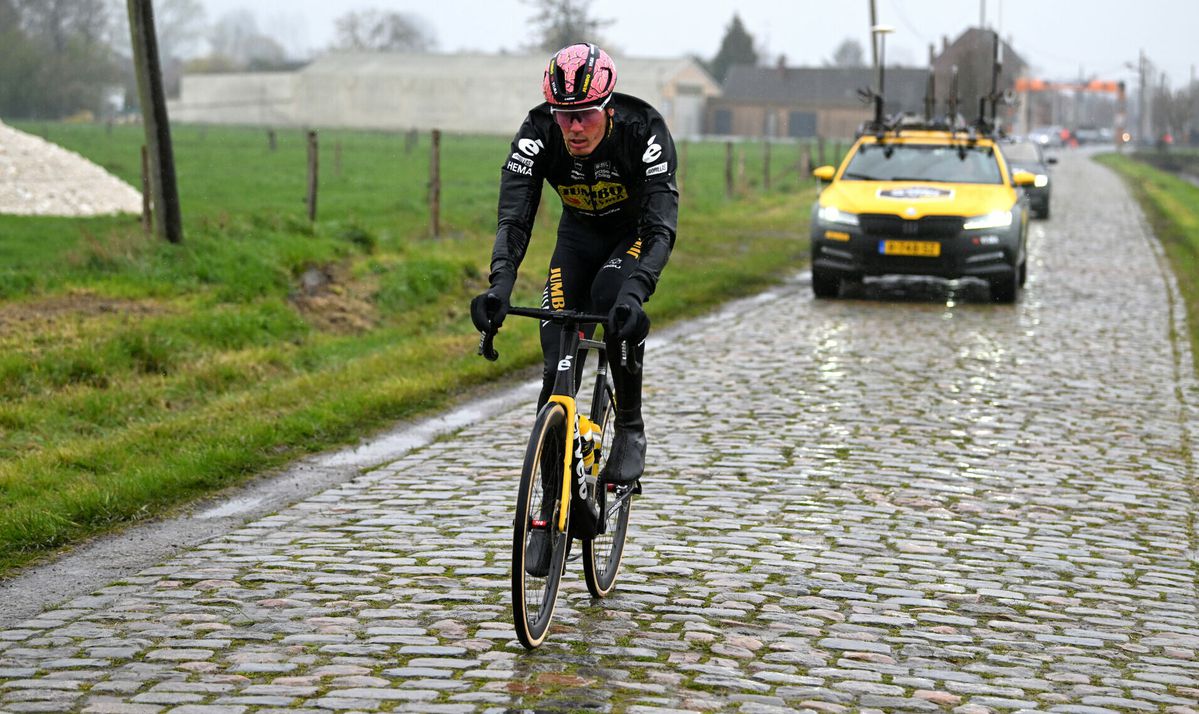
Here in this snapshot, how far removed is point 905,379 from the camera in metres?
12.0

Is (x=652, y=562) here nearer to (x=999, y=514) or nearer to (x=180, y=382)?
(x=999, y=514)

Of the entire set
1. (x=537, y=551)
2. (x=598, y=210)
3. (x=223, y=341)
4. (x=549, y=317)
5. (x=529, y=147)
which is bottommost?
(x=223, y=341)

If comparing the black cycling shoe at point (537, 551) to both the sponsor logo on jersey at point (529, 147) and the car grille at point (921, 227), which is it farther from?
the car grille at point (921, 227)

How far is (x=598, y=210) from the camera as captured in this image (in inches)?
232

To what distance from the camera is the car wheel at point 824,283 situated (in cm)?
1756

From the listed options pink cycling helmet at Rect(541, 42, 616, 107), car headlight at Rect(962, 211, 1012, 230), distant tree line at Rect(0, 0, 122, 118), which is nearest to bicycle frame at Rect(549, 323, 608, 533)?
pink cycling helmet at Rect(541, 42, 616, 107)

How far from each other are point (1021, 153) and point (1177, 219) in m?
3.90

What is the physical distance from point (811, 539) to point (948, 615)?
48.6 inches

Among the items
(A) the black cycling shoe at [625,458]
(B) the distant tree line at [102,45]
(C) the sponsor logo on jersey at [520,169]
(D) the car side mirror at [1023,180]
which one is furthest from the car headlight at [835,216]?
(B) the distant tree line at [102,45]

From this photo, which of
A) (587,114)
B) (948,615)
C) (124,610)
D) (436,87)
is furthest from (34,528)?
(436,87)

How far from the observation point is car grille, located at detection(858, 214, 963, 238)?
17031 mm

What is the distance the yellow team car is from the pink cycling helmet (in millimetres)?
11852

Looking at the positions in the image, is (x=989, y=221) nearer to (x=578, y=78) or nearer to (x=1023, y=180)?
(x=1023, y=180)

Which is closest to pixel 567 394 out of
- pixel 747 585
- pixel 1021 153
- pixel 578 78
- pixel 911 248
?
pixel 578 78
